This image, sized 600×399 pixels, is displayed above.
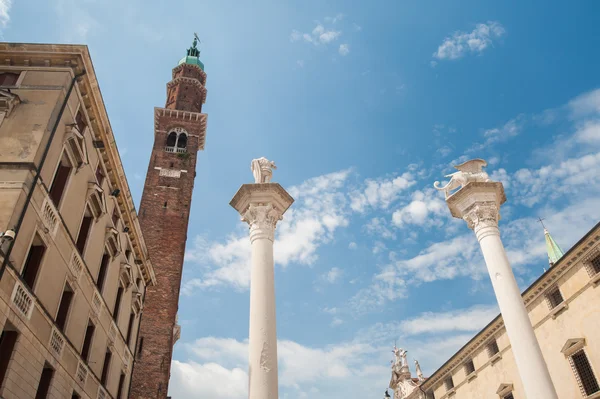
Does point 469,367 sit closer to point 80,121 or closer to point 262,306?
point 262,306

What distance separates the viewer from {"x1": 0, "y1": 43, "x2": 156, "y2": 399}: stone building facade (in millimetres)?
12938

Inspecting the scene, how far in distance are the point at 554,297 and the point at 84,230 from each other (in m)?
23.3

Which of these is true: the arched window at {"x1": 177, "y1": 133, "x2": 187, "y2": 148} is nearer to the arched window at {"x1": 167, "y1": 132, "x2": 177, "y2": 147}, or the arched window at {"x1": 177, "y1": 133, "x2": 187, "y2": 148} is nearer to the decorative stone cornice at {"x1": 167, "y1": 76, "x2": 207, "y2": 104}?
the arched window at {"x1": 167, "y1": 132, "x2": 177, "y2": 147}

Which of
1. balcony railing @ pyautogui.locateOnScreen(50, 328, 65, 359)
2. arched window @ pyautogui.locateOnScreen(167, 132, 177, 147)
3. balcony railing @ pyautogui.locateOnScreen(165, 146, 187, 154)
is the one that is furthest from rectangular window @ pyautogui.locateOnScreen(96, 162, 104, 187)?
arched window @ pyautogui.locateOnScreen(167, 132, 177, 147)

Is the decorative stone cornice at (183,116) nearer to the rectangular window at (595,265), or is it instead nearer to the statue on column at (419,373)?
the statue on column at (419,373)

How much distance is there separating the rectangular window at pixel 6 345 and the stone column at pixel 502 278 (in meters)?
12.8

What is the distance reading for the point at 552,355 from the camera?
2572cm

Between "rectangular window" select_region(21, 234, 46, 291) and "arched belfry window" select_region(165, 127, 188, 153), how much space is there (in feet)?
112

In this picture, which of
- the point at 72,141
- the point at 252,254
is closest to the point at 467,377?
the point at 252,254

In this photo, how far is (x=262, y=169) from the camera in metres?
15.5

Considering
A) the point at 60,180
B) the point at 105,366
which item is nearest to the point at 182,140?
the point at 105,366

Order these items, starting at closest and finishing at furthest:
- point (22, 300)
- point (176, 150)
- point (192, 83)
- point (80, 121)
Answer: point (22, 300) → point (80, 121) → point (176, 150) → point (192, 83)

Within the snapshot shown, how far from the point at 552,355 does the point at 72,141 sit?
2485 cm

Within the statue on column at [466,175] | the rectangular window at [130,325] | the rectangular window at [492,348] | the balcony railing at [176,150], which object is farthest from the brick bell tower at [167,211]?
the statue on column at [466,175]
